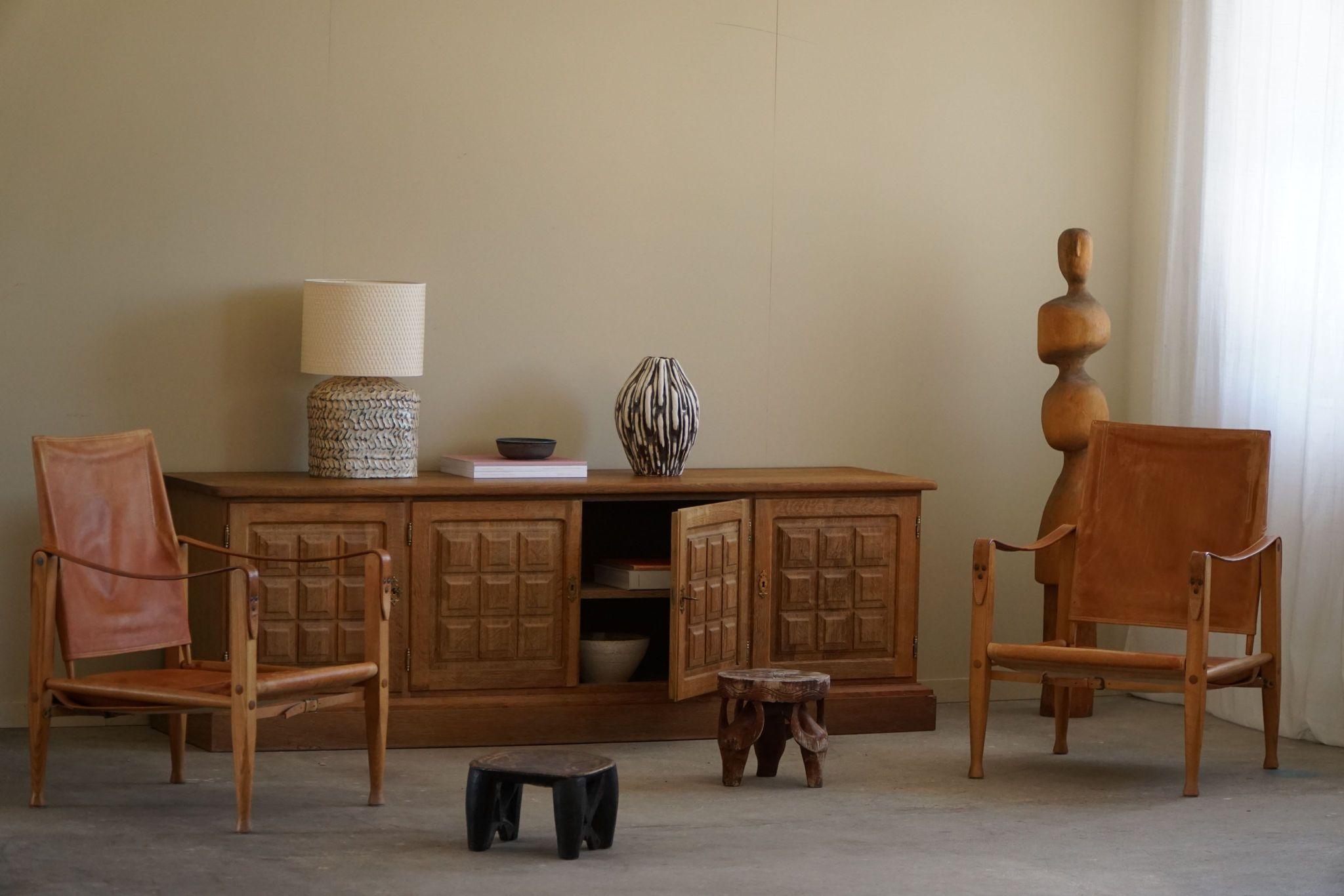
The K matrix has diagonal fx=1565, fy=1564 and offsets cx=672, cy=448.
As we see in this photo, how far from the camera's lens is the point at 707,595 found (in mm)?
4570

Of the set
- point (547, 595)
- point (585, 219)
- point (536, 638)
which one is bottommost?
point (536, 638)

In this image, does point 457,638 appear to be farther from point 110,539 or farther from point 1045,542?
point 1045,542

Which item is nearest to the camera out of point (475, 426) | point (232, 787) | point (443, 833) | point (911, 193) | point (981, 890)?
point (981, 890)

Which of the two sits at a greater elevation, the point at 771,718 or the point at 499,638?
the point at 499,638

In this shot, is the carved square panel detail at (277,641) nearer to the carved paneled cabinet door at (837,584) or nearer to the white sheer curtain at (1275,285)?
the carved paneled cabinet door at (837,584)

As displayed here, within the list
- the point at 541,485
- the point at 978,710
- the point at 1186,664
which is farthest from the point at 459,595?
the point at 1186,664

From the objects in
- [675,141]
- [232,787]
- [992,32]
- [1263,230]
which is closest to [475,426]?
[675,141]

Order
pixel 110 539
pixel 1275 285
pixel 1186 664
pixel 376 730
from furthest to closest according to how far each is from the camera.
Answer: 1. pixel 1275 285
2. pixel 1186 664
3. pixel 110 539
4. pixel 376 730

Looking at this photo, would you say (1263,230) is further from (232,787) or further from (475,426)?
(232,787)

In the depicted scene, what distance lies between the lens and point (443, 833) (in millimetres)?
3625

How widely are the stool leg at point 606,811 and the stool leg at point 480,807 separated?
0.74 feet

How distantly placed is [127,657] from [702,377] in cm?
203

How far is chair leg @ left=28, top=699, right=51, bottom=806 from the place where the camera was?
3.72 m

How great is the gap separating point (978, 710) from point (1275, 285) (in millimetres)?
1844
